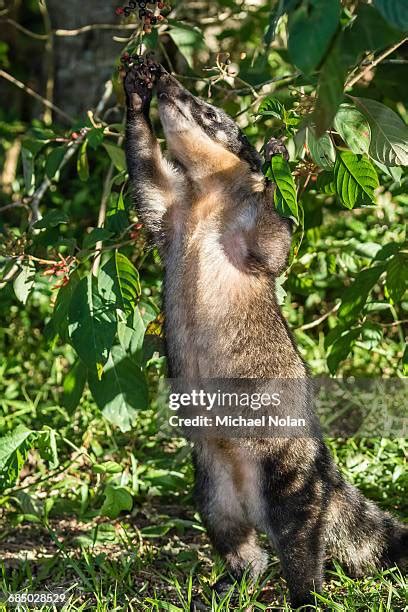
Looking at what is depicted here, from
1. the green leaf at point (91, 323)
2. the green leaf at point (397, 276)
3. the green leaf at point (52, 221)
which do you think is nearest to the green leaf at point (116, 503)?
the green leaf at point (91, 323)

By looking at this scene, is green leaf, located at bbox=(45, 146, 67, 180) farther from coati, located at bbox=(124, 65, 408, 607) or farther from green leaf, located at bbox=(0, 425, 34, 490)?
green leaf, located at bbox=(0, 425, 34, 490)

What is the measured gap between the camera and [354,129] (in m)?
3.39

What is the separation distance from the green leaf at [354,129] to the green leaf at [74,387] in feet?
5.16

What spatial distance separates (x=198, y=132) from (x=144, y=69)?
33cm

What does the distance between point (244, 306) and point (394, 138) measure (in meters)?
0.86

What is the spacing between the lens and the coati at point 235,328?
11.5 ft

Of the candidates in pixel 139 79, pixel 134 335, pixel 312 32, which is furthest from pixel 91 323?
pixel 312 32

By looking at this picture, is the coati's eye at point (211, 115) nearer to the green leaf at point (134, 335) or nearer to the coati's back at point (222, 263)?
the coati's back at point (222, 263)

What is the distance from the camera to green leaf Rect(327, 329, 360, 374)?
4.18 metres

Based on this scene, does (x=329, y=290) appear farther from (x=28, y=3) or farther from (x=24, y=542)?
(x=28, y=3)

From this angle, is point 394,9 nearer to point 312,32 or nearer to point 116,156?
point 312,32

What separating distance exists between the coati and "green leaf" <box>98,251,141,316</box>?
214 millimetres

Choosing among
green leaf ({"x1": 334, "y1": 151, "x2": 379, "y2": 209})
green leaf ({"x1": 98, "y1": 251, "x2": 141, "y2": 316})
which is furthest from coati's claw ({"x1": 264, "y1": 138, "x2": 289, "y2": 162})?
green leaf ({"x1": 98, "y1": 251, "x2": 141, "y2": 316})

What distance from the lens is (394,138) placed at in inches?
135
